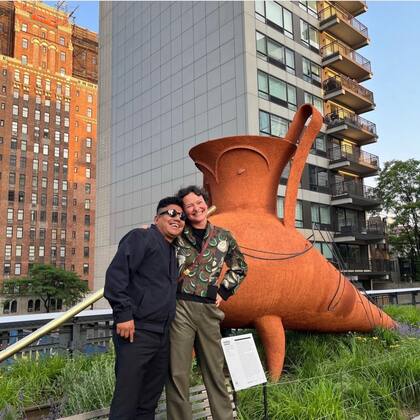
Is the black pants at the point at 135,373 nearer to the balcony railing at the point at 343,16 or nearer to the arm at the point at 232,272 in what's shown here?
the arm at the point at 232,272

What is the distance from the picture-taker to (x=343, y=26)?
2995 cm

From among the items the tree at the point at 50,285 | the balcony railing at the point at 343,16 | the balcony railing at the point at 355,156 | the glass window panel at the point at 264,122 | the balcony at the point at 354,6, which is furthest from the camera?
the tree at the point at 50,285

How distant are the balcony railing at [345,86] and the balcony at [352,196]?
6.03 metres

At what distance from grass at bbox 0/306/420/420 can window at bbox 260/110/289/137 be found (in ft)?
58.8

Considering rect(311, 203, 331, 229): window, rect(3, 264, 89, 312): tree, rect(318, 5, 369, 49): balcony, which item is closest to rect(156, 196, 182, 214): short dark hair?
rect(311, 203, 331, 229): window

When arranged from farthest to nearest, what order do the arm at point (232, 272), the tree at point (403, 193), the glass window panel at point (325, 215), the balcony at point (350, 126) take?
the tree at point (403, 193), the balcony at point (350, 126), the glass window panel at point (325, 215), the arm at point (232, 272)

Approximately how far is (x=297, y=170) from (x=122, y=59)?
28907 mm

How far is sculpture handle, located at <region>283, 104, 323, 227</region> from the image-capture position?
5.46m

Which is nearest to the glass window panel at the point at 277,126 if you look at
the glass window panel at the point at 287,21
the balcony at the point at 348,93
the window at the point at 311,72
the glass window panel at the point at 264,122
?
the glass window panel at the point at 264,122

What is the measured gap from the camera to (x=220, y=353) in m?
3.11

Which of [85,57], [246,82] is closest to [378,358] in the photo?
[246,82]

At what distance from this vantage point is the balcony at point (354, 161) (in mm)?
27875

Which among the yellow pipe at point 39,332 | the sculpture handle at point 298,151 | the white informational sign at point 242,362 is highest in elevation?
the sculpture handle at point 298,151

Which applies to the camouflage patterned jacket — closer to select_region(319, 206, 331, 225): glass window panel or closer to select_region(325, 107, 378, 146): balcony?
select_region(319, 206, 331, 225): glass window panel
